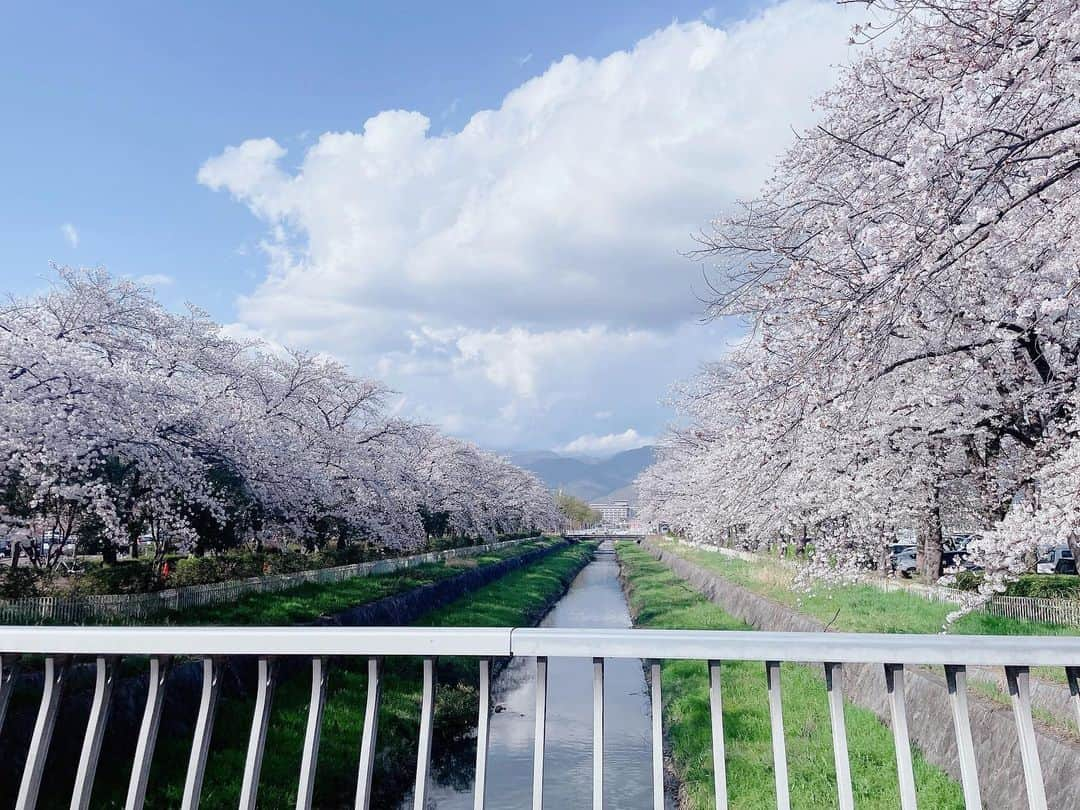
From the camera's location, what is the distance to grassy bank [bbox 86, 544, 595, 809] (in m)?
9.54

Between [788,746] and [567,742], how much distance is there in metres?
4.31

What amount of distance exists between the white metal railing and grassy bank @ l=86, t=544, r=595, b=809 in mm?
7007

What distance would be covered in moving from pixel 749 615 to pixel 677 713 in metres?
8.00

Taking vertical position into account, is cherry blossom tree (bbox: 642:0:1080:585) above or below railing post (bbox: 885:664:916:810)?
above

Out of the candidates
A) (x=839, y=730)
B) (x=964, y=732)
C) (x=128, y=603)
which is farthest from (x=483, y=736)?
(x=128, y=603)

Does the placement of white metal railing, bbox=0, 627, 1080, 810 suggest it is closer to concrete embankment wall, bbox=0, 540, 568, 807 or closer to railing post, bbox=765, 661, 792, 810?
railing post, bbox=765, 661, 792, 810

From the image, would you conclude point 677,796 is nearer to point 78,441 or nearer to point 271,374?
point 78,441

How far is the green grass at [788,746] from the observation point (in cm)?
879

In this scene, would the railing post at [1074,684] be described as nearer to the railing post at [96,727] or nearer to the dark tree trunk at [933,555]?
the railing post at [96,727]

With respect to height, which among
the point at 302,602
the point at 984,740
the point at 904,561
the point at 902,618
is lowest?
Answer: the point at 984,740

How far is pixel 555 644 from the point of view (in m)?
2.62

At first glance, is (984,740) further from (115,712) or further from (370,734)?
(115,712)

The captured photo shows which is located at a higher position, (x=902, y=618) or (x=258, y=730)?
(x=258, y=730)

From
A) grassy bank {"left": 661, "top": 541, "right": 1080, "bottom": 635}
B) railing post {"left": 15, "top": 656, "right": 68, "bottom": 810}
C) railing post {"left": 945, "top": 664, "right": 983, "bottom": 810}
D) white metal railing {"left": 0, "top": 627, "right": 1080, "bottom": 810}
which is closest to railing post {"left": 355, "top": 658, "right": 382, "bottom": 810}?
white metal railing {"left": 0, "top": 627, "right": 1080, "bottom": 810}
